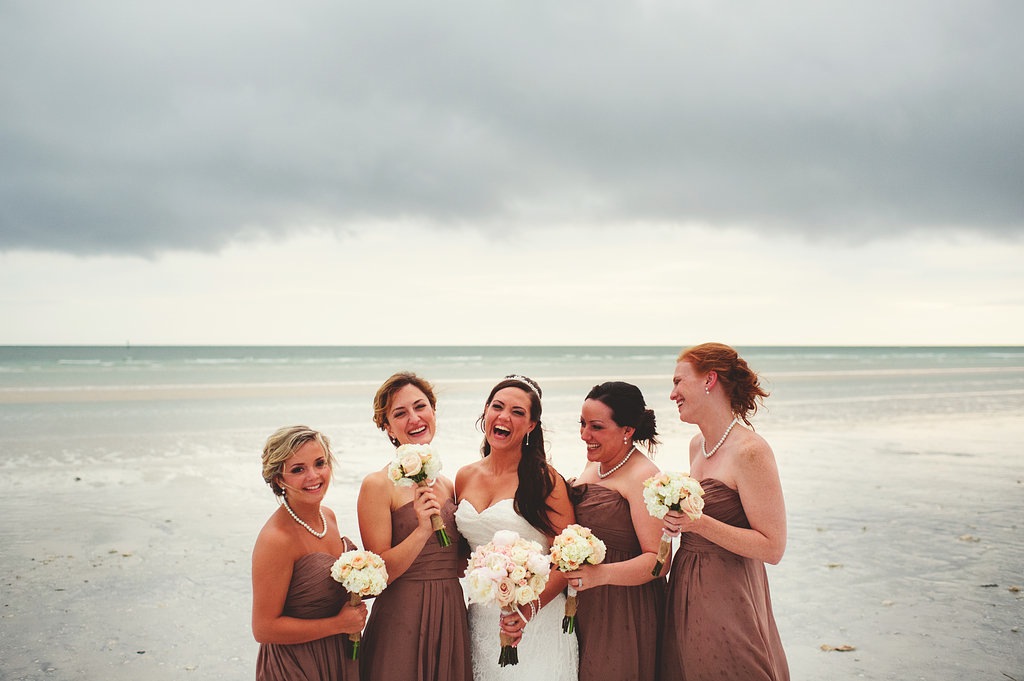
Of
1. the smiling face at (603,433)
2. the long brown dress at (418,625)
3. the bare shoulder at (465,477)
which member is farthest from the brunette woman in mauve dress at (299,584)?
the smiling face at (603,433)

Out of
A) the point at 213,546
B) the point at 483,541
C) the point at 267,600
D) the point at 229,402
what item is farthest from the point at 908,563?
the point at 229,402

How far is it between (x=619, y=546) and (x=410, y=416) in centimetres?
152

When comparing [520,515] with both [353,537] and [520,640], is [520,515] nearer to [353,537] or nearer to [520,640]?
[520,640]

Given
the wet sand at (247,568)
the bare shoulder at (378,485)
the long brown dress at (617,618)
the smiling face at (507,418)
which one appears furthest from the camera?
the wet sand at (247,568)

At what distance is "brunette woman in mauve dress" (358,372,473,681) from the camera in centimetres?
437

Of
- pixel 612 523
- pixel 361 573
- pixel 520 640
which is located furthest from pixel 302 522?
pixel 612 523

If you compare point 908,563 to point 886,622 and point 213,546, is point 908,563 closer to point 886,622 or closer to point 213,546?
point 886,622

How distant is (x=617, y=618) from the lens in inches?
180

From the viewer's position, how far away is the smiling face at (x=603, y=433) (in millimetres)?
4723

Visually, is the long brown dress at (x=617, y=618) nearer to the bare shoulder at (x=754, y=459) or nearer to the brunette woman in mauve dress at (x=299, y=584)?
→ the bare shoulder at (x=754, y=459)

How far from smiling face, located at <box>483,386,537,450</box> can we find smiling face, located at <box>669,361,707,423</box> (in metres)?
0.90

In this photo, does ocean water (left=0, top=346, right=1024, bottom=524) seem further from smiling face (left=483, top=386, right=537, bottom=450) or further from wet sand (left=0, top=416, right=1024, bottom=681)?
smiling face (left=483, top=386, right=537, bottom=450)

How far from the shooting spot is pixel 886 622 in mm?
7020

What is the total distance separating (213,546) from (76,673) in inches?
127
